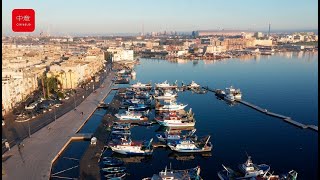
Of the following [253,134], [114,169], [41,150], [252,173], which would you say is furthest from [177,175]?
[253,134]

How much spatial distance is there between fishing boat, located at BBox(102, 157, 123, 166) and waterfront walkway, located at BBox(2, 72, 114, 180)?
1.47 metres

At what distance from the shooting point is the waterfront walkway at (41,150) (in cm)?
877

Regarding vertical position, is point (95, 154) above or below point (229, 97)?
below

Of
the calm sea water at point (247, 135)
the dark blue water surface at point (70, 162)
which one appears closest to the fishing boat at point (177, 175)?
the calm sea water at point (247, 135)

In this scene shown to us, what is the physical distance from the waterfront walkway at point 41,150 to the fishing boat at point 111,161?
58.0 inches

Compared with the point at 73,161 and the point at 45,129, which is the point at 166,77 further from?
the point at 73,161

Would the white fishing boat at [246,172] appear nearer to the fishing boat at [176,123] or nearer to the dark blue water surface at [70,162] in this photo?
the dark blue water surface at [70,162]

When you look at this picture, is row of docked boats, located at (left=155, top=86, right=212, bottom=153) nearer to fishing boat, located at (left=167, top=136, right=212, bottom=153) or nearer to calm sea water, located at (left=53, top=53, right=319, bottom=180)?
fishing boat, located at (left=167, top=136, right=212, bottom=153)

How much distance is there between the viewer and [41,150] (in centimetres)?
1037

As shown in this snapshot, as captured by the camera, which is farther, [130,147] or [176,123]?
[176,123]

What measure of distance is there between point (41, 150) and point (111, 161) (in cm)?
223

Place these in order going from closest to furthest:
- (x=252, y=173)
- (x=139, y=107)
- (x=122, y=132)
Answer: (x=252, y=173) → (x=122, y=132) → (x=139, y=107)

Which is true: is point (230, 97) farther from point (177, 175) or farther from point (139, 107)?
point (177, 175)

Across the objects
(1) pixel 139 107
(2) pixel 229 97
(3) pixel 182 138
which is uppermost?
(2) pixel 229 97
